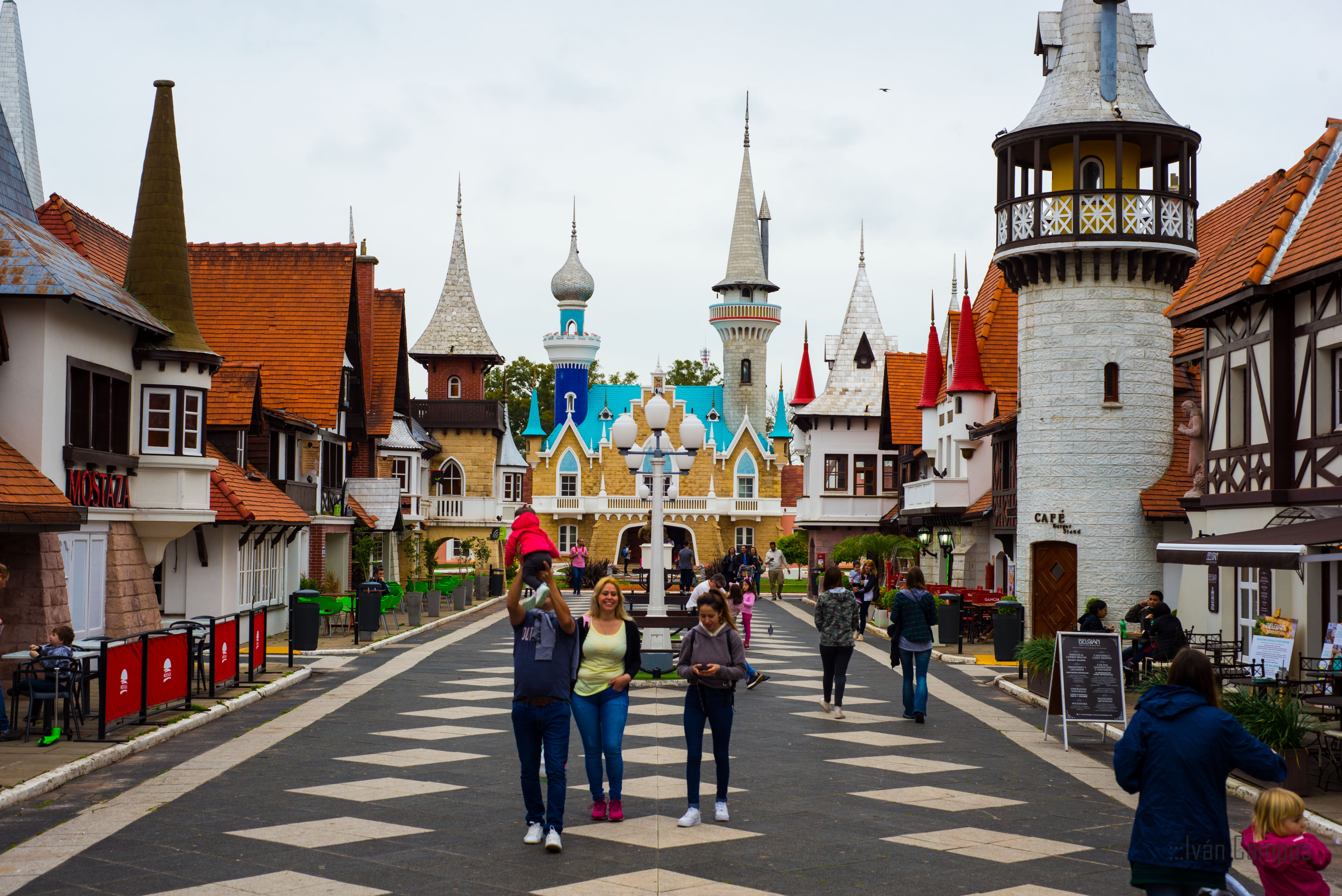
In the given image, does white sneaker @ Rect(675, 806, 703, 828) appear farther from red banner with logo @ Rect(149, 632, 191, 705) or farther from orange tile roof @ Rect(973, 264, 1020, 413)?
orange tile roof @ Rect(973, 264, 1020, 413)

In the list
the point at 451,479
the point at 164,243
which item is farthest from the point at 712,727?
the point at 451,479

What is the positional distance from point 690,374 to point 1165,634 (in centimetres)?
8196

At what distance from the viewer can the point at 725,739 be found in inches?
379

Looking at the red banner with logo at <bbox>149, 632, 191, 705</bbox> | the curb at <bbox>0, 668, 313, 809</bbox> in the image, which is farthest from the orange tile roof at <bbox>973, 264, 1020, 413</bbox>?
the red banner with logo at <bbox>149, 632, 191, 705</bbox>

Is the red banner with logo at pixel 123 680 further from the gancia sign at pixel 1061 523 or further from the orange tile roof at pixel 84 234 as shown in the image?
the gancia sign at pixel 1061 523

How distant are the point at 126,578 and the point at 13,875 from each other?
12.6 metres

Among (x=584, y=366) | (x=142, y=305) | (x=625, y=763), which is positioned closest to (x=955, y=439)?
(x=142, y=305)

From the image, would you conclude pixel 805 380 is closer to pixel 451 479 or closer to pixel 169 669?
pixel 451 479

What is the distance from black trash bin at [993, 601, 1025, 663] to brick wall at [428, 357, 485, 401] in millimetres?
44760

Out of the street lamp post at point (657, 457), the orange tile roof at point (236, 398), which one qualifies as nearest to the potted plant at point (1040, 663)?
the street lamp post at point (657, 457)

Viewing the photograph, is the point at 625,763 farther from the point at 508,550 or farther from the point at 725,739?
the point at 508,550

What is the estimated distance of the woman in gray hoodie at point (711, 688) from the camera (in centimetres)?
948

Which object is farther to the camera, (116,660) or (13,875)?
(116,660)

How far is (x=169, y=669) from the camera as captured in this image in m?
14.8
